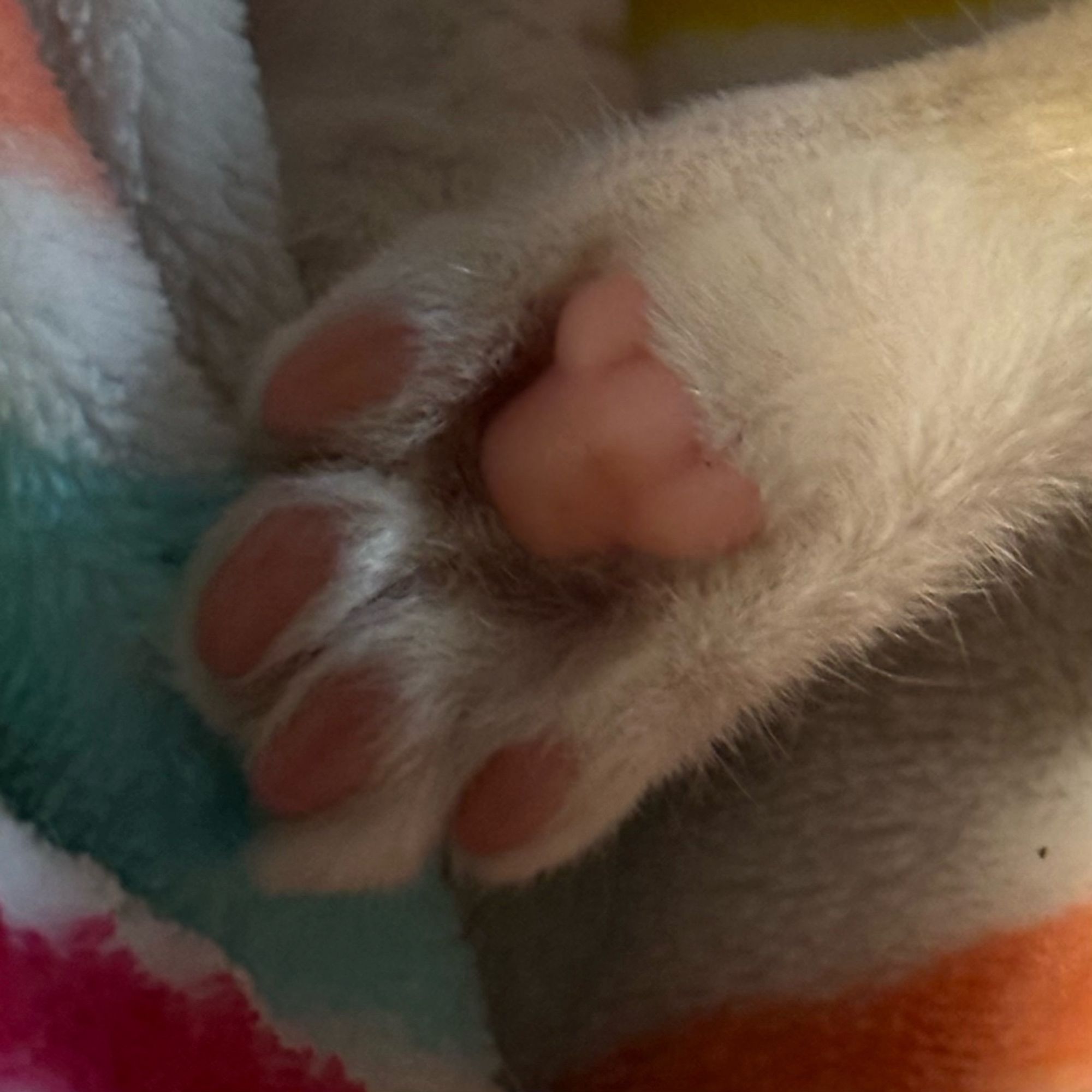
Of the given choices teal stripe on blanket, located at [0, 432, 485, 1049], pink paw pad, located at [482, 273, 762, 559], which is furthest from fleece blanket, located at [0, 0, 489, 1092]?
pink paw pad, located at [482, 273, 762, 559]

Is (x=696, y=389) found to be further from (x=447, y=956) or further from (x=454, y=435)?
(x=447, y=956)

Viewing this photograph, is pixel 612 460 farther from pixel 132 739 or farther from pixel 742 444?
pixel 132 739

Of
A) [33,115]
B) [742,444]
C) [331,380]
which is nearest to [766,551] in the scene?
[742,444]

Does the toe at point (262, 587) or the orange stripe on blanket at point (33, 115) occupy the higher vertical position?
the orange stripe on blanket at point (33, 115)

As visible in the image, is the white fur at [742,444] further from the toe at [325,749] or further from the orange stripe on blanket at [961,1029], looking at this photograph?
the orange stripe on blanket at [961,1029]

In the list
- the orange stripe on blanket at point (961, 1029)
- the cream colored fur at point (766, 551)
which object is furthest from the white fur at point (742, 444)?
the orange stripe on blanket at point (961, 1029)

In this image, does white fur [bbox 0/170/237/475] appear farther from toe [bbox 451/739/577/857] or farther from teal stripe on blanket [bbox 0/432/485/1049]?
toe [bbox 451/739/577/857]
